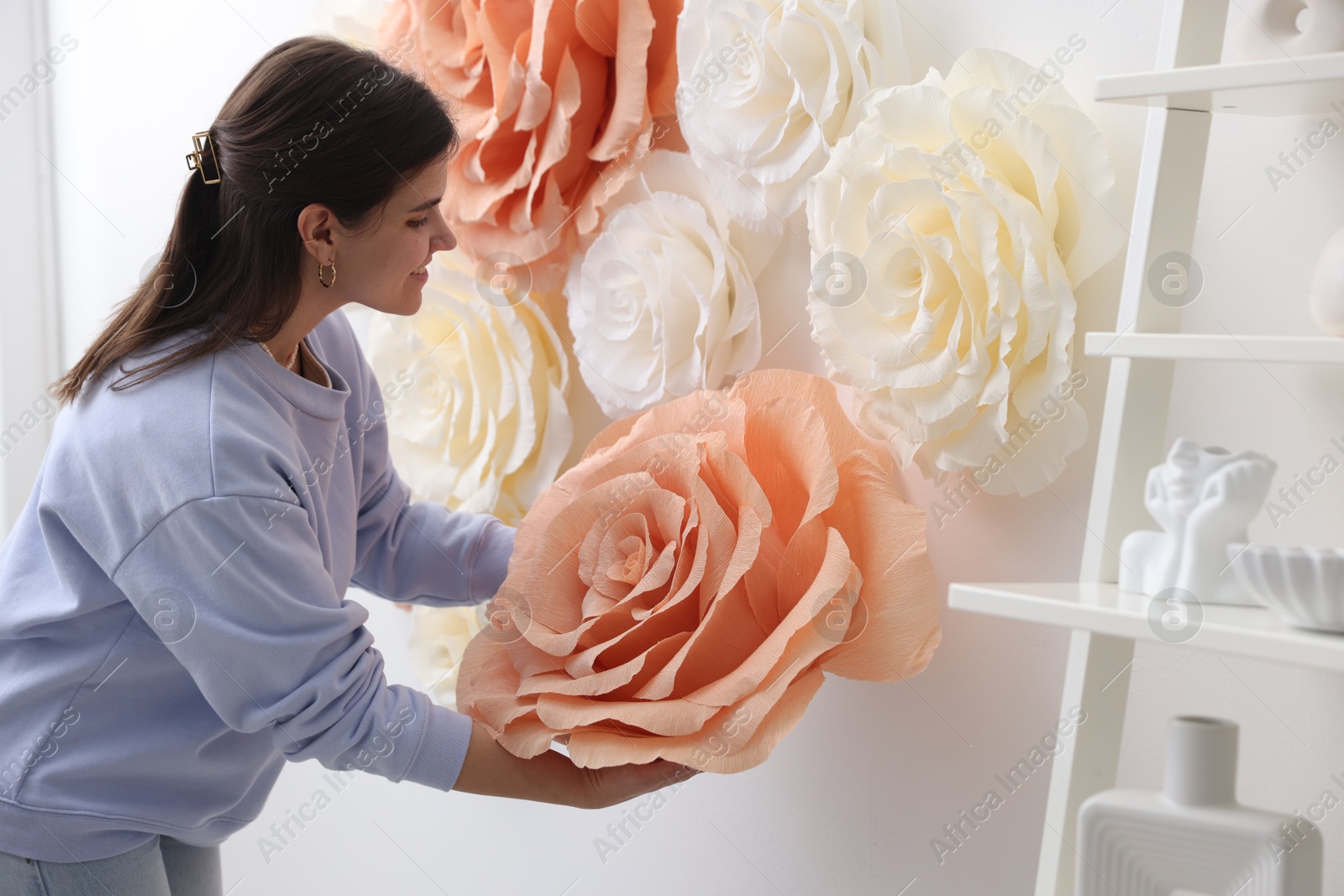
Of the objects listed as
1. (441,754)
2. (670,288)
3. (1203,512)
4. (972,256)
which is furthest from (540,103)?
(1203,512)

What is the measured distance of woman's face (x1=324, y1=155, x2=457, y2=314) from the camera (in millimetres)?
829

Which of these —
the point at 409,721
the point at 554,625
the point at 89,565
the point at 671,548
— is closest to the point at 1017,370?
the point at 671,548

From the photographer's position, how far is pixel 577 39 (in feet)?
3.19

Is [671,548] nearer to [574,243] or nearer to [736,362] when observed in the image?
[736,362]

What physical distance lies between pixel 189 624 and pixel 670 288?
451 mm

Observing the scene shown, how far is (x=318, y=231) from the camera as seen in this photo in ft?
2.69

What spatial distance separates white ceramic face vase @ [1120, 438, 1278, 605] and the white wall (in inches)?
5.1

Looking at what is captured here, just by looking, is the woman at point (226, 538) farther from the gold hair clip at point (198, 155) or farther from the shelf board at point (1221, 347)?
the shelf board at point (1221, 347)

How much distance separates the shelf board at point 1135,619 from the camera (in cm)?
48

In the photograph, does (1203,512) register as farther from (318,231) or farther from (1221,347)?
(318,231)

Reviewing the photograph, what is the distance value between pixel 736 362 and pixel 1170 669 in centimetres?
42

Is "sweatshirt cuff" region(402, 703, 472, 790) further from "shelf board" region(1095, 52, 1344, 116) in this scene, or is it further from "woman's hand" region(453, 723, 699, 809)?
"shelf board" region(1095, 52, 1344, 116)

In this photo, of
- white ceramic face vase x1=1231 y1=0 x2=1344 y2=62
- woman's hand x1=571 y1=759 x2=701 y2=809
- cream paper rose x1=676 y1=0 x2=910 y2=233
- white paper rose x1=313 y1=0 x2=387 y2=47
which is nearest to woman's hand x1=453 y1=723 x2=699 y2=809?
woman's hand x1=571 y1=759 x2=701 y2=809

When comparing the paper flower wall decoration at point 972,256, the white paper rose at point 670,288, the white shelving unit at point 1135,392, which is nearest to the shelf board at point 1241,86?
the white shelving unit at point 1135,392
